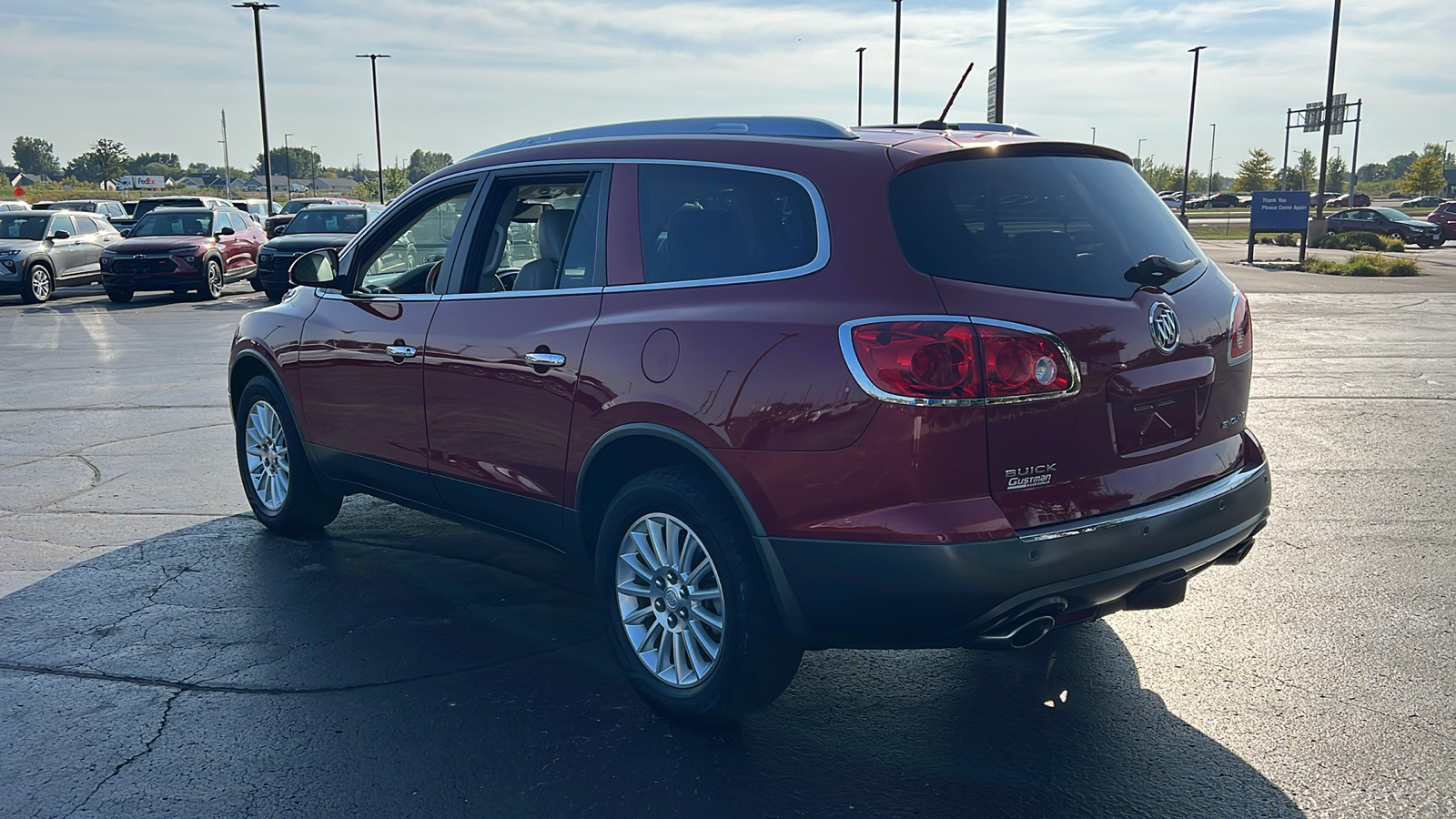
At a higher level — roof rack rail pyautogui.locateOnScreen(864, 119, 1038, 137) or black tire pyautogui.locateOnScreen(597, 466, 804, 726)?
roof rack rail pyautogui.locateOnScreen(864, 119, 1038, 137)

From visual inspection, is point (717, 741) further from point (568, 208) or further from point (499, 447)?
point (568, 208)

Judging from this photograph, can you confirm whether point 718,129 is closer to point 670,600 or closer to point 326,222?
point 670,600

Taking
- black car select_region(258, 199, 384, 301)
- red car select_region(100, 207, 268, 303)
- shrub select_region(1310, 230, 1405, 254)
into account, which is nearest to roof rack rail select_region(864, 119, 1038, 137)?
black car select_region(258, 199, 384, 301)

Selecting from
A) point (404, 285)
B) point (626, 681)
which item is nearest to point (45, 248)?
point (404, 285)

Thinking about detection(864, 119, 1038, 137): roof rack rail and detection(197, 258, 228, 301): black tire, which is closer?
detection(864, 119, 1038, 137): roof rack rail

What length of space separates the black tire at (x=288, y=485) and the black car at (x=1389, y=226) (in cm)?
4571

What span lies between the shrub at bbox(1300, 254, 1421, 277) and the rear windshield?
26723mm

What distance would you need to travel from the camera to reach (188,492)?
7070 mm

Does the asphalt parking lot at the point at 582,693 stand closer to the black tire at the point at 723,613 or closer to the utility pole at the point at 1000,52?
the black tire at the point at 723,613

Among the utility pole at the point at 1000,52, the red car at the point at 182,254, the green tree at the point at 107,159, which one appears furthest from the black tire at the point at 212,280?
the green tree at the point at 107,159

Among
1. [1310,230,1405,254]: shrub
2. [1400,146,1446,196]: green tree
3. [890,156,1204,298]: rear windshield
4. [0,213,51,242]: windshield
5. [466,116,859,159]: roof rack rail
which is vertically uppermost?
[1400,146,1446,196]: green tree

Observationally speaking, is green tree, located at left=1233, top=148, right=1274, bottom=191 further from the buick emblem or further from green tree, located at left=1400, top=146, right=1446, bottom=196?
the buick emblem

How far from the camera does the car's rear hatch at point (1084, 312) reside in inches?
129

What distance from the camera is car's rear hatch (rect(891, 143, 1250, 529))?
328 cm
